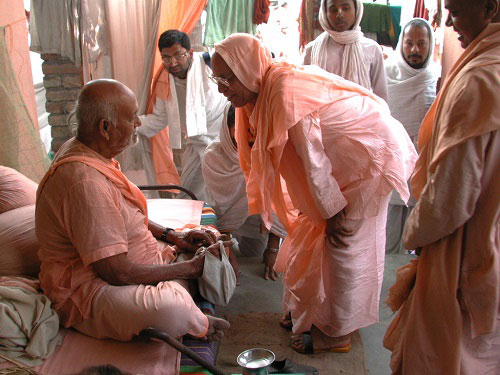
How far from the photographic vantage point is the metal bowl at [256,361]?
6.57ft


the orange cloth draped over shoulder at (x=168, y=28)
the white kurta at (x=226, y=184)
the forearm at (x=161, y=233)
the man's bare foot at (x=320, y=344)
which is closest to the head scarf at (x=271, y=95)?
the forearm at (x=161, y=233)

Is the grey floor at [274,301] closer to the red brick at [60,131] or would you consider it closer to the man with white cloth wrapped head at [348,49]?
the man with white cloth wrapped head at [348,49]

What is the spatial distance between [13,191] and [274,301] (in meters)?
1.96

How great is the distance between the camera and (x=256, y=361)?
6.95 ft

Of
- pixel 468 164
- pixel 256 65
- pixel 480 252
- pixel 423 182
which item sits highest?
pixel 256 65

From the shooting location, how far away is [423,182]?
5.93 feet

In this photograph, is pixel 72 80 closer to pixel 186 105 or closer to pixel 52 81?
pixel 52 81

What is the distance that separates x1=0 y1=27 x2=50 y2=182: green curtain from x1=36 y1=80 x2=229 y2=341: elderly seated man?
4.24 feet

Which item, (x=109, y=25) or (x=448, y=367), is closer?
(x=448, y=367)

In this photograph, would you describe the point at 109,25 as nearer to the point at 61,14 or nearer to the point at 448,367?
the point at 61,14

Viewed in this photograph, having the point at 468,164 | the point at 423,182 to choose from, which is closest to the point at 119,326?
the point at 423,182

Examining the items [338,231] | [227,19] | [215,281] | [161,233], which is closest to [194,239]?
[161,233]

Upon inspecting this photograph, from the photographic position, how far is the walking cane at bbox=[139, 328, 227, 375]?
1.93m

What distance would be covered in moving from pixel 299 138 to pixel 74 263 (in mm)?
1228
